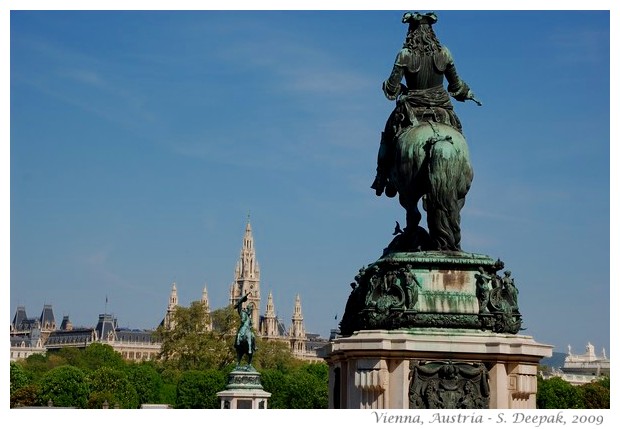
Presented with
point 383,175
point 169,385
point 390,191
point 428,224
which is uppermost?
point 169,385

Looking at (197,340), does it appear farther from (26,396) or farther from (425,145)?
(425,145)

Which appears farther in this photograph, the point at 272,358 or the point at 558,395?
the point at 272,358

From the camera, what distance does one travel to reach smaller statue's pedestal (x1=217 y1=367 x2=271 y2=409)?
49750mm

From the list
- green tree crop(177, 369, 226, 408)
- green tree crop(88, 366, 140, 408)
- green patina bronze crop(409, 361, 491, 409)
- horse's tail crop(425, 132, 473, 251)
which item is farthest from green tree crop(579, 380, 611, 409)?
green patina bronze crop(409, 361, 491, 409)

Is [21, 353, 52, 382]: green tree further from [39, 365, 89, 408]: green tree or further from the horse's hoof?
the horse's hoof

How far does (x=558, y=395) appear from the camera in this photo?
83.4m

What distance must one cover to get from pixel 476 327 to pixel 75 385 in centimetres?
7853

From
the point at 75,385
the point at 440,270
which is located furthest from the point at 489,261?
the point at 75,385

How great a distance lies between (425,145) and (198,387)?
7593 centimetres

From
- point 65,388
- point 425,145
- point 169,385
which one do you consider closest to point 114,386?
point 65,388

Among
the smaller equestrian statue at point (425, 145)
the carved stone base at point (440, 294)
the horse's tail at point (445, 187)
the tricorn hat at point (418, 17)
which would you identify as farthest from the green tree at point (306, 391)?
the carved stone base at point (440, 294)
